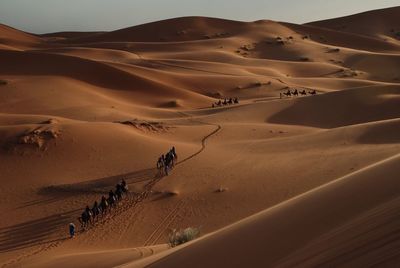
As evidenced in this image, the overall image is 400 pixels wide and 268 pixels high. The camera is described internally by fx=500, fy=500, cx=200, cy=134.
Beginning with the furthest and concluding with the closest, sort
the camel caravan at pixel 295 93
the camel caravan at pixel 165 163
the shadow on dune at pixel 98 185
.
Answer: the camel caravan at pixel 295 93, the camel caravan at pixel 165 163, the shadow on dune at pixel 98 185

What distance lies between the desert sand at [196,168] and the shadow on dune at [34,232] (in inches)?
1.9

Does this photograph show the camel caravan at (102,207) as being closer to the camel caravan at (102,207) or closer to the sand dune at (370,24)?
the camel caravan at (102,207)

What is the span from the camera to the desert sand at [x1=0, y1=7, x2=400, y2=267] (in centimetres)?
530

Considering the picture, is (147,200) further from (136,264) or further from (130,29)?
(130,29)

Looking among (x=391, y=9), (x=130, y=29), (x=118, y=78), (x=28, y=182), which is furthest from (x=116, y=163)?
(x=391, y=9)

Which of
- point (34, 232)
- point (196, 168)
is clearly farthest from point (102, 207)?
point (196, 168)

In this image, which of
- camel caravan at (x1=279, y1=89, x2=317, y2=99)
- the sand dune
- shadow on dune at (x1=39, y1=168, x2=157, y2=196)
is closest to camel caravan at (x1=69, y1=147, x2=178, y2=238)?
shadow on dune at (x1=39, y1=168, x2=157, y2=196)

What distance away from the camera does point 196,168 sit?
14977mm

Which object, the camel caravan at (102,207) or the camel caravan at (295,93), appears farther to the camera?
the camel caravan at (295,93)

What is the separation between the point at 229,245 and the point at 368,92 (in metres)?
21.5

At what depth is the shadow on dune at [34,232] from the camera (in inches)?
442

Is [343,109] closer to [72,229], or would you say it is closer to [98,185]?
[98,185]

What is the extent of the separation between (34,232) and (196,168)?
509cm

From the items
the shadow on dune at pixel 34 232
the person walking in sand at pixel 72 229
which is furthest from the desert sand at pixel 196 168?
the person walking in sand at pixel 72 229
